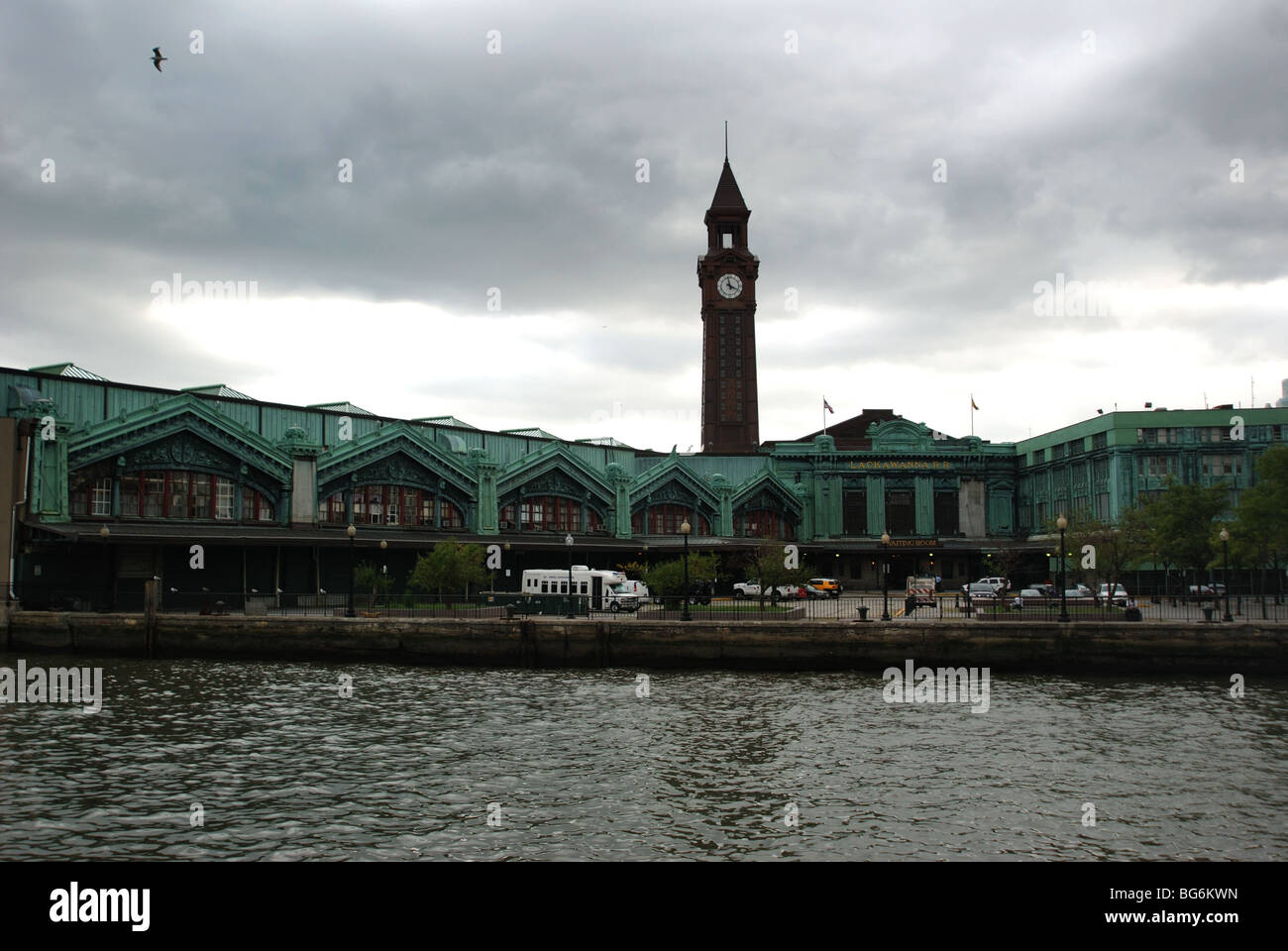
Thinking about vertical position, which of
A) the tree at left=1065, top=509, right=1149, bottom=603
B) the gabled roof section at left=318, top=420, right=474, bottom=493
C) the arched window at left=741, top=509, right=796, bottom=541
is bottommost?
the tree at left=1065, top=509, right=1149, bottom=603

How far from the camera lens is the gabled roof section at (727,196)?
370 feet

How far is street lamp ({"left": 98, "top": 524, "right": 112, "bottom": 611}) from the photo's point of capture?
1724 inches

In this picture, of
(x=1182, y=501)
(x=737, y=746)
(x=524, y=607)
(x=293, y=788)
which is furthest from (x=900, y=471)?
(x=293, y=788)

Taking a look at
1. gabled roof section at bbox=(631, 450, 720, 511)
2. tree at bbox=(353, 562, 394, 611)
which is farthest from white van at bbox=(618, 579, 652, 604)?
gabled roof section at bbox=(631, 450, 720, 511)

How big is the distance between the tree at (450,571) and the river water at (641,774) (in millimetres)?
17176

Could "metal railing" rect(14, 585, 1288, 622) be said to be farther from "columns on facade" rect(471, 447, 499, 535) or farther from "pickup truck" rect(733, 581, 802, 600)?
"columns on facade" rect(471, 447, 499, 535)

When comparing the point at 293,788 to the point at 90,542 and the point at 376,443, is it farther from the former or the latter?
the point at 376,443

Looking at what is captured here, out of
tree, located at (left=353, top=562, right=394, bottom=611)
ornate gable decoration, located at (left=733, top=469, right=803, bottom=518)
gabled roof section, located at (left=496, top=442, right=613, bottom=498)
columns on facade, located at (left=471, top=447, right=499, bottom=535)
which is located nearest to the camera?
tree, located at (left=353, top=562, right=394, bottom=611)

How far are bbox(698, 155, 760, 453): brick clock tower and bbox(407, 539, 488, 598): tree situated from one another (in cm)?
5567

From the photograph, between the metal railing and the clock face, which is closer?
the metal railing

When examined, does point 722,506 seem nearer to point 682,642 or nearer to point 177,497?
point 177,497

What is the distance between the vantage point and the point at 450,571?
50750 mm

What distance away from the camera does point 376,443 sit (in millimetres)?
61719
